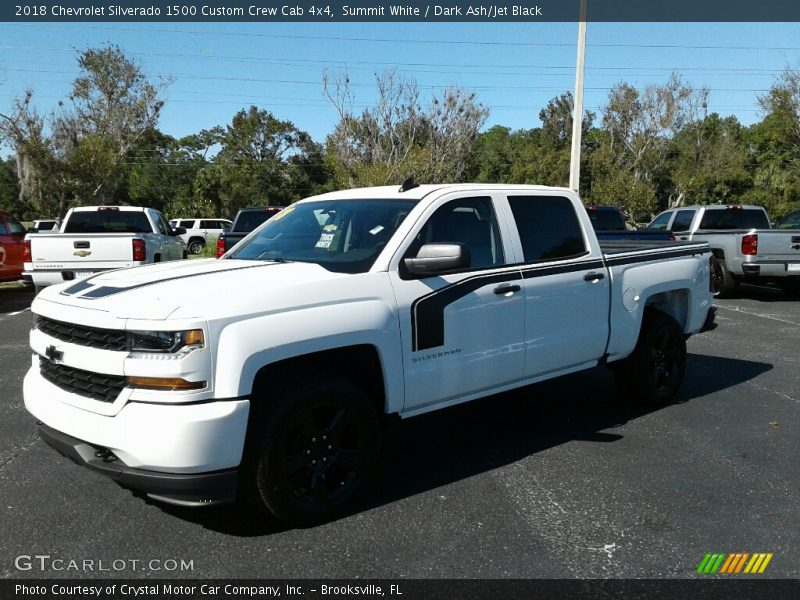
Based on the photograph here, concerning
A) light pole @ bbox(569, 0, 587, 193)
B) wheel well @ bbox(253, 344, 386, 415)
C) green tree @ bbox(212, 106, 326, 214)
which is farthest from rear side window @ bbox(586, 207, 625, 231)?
green tree @ bbox(212, 106, 326, 214)

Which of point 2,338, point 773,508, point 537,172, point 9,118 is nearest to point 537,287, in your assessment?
point 773,508

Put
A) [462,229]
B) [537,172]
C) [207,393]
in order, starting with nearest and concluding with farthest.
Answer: [207,393], [462,229], [537,172]

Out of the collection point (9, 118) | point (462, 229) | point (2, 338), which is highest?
point (9, 118)

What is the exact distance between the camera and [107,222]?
12.4 m

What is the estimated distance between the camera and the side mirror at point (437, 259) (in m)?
3.87

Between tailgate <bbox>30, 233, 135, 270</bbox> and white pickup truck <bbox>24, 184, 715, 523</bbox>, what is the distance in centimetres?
690

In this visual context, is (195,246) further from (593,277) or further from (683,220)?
(593,277)

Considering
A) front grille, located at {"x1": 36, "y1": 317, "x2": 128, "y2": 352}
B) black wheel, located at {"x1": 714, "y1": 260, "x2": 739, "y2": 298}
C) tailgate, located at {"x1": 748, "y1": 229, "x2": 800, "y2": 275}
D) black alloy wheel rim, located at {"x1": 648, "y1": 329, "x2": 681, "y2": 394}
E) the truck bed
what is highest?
the truck bed

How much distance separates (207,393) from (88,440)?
692mm

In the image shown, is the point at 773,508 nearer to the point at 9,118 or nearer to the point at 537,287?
the point at 537,287

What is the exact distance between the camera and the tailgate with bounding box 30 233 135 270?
35.7 feet

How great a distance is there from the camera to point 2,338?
361 inches

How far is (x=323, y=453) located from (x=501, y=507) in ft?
3.59

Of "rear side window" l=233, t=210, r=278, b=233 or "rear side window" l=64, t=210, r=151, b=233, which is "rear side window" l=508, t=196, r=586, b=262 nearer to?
"rear side window" l=64, t=210, r=151, b=233
